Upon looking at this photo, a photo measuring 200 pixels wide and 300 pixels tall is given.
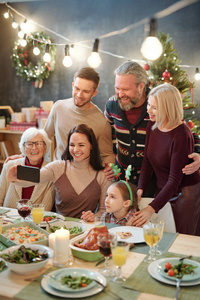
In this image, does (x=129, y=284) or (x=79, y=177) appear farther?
(x=79, y=177)

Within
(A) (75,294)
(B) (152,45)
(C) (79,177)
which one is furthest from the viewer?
(C) (79,177)

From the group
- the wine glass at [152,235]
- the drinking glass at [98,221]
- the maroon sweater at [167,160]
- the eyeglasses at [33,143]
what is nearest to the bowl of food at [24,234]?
the drinking glass at [98,221]

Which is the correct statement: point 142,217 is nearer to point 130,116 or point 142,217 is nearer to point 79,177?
point 79,177

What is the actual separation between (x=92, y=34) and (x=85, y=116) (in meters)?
2.96

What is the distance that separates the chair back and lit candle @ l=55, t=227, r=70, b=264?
98cm

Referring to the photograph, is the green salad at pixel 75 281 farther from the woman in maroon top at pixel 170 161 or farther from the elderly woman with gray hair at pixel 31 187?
the elderly woman with gray hair at pixel 31 187

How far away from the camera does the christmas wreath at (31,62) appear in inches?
235

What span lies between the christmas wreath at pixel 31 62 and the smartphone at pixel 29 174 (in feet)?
11.9

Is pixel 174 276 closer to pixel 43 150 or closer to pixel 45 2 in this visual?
pixel 43 150

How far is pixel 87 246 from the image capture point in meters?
1.88

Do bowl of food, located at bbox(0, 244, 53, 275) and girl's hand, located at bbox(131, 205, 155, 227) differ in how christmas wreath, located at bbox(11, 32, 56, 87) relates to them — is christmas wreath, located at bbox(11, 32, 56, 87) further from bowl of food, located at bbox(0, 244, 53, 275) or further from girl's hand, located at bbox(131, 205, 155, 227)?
bowl of food, located at bbox(0, 244, 53, 275)

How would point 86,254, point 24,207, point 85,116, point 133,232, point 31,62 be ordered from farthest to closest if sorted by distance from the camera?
point 31,62, point 85,116, point 24,207, point 133,232, point 86,254

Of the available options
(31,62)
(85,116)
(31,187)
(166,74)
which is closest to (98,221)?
(31,187)

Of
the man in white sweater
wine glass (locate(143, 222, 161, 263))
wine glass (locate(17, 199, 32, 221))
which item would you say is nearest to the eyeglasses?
the man in white sweater
